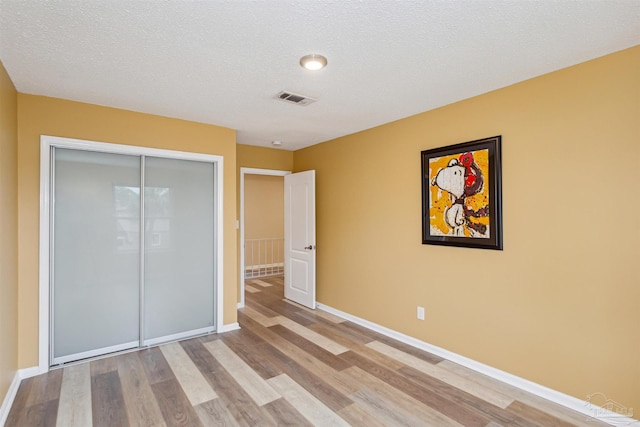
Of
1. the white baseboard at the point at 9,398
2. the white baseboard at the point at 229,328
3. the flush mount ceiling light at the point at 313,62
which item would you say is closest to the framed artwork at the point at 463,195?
the flush mount ceiling light at the point at 313,62

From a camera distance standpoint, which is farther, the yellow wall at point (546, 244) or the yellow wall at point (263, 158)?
the yellow wall at point (263, 158)

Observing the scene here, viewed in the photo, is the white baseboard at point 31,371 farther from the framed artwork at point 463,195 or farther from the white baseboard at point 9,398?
the framed artwork at point 463,195

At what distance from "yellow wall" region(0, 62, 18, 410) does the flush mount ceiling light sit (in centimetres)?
210

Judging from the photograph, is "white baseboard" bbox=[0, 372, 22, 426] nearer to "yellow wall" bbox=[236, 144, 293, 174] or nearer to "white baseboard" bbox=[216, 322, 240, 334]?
"white baseboard" bbox=[216, 322, 240, 334]

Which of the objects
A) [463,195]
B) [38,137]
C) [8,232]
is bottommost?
[8,232]

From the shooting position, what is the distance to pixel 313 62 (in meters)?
2.18

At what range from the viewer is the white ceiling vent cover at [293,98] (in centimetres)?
280


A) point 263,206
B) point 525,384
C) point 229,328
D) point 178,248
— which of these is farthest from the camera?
point 263,206

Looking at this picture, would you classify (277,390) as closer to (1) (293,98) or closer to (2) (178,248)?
(2) (178,248)

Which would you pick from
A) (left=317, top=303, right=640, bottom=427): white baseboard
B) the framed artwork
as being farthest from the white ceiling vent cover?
(left=317, top=303, right=640, bottom=427): white baseboard

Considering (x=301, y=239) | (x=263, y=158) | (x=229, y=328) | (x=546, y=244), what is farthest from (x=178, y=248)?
(x=546, y=244)

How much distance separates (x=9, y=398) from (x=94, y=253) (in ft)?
4.04

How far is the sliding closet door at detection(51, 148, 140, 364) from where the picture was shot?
2.92m

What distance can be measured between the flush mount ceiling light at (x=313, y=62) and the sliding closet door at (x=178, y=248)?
6.61 feet
